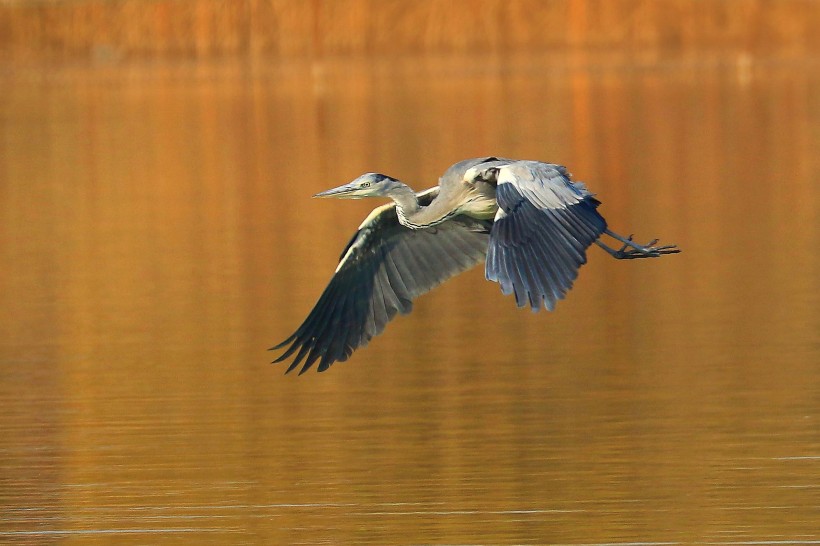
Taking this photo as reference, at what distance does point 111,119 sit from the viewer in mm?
31766

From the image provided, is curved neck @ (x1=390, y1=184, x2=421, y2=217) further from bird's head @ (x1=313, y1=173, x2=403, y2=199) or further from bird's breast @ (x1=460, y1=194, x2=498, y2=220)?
bird's breast @ (x1=460, y1=194, x2=498, y2=220)

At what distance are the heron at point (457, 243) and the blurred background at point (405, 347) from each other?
656 millimetres

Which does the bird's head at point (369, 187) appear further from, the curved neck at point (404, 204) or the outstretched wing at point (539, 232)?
the outstretched wing at point (539, 232)

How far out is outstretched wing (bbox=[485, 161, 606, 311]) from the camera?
7934 mm

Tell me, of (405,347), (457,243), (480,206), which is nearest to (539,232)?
(480,206)

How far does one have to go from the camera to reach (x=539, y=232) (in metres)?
8.11

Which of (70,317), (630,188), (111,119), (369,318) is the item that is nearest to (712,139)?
(630,188)

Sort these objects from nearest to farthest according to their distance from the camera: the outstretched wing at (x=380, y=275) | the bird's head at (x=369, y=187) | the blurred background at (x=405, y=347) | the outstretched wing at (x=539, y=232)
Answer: the outstretched wing at (x=539, y=232) < the blurred background at (x=405, y=347) < the bird's head at (x=369, y=187) < the outstretched wing at (x=380, y=275)

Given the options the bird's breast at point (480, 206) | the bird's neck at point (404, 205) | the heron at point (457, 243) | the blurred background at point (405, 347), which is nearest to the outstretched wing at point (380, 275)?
the heron at point (457, 243)

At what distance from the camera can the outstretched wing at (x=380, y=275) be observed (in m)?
9.14

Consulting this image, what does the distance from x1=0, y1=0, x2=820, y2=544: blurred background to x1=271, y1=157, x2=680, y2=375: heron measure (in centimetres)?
66

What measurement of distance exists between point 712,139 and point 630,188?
17.4 feet

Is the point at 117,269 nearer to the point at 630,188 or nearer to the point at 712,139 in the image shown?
the point at 630,188

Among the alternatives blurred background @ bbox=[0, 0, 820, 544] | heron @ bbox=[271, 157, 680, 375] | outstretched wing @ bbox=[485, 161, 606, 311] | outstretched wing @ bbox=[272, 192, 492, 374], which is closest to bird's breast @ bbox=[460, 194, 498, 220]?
heron @ bbox=[271, 157, 680, 375]
